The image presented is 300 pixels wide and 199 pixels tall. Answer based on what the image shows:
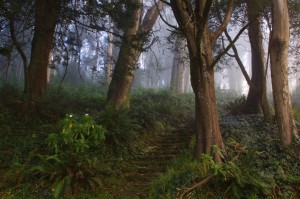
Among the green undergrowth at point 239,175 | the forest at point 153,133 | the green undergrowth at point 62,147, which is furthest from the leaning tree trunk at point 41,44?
the green undergrowth at point 239,175

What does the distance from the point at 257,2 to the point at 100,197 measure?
846 cm

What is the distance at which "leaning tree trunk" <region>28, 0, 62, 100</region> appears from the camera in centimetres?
852

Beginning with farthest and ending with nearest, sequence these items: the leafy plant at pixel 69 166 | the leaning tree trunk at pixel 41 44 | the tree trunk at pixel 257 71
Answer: the tree trunk at pixel 257 71 < the leaning tree trunk at pixel 41 44 < the leafy plant at pixel 69 166

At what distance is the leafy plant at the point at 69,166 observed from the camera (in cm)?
554

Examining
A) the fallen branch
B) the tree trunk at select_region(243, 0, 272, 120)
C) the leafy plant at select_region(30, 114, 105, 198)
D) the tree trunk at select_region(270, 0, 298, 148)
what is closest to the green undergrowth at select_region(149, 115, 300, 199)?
the fallen branch

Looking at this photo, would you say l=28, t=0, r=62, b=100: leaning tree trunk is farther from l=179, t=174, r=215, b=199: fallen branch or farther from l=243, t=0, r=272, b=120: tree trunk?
l=243, t=0, r=272, b=120: tree trunk

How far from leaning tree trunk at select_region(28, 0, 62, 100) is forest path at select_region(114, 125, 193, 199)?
402cm

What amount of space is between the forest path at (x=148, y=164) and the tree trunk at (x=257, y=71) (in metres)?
3.13

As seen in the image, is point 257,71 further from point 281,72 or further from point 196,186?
point 196,186

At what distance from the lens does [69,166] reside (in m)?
5.82

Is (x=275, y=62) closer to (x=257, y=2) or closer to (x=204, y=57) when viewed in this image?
(x=204, y=57)

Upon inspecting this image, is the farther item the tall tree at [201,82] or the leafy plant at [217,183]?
the tall tree at [201,82]

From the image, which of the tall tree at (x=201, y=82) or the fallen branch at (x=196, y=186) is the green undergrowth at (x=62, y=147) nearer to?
the fallen branch at (x=196, y=186)

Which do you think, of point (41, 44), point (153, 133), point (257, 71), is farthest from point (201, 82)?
point (257, 71)
